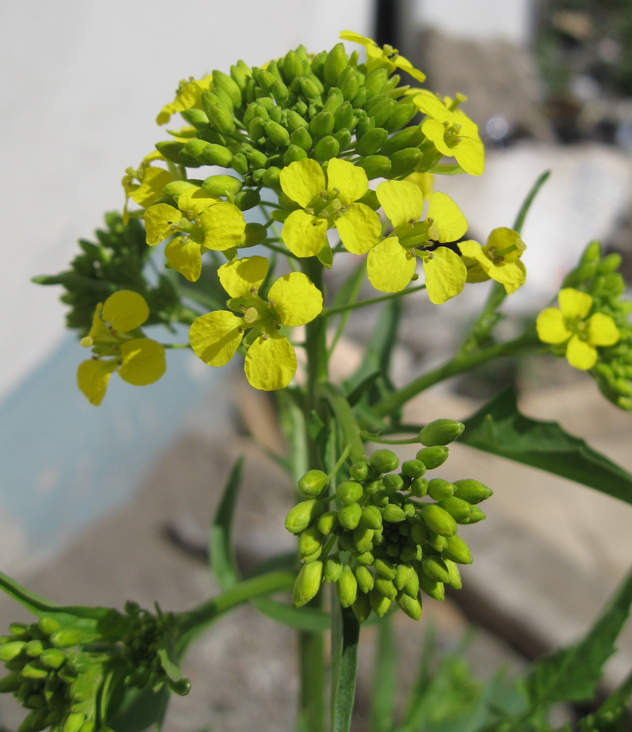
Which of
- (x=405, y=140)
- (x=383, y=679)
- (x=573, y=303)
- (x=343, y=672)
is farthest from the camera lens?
(x=383, y=679)

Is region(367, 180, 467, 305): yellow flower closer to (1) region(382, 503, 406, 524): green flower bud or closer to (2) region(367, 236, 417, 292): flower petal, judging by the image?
(2) region(367, 236, 417, 292): flower petal

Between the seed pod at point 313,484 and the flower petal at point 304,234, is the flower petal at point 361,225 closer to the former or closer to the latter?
the flower petal at point 304,234

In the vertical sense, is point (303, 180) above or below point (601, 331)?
above

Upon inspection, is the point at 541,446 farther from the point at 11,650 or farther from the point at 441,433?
the point at 11,650

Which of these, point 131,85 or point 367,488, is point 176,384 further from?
point 367,488

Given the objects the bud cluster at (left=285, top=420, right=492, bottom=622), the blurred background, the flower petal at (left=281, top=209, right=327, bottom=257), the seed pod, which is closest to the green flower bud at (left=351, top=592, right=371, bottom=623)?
the bud cluster at (left=285, top=420, right=492, bottom=622)

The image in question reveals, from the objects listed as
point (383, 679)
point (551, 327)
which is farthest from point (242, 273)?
point (383, 679)
